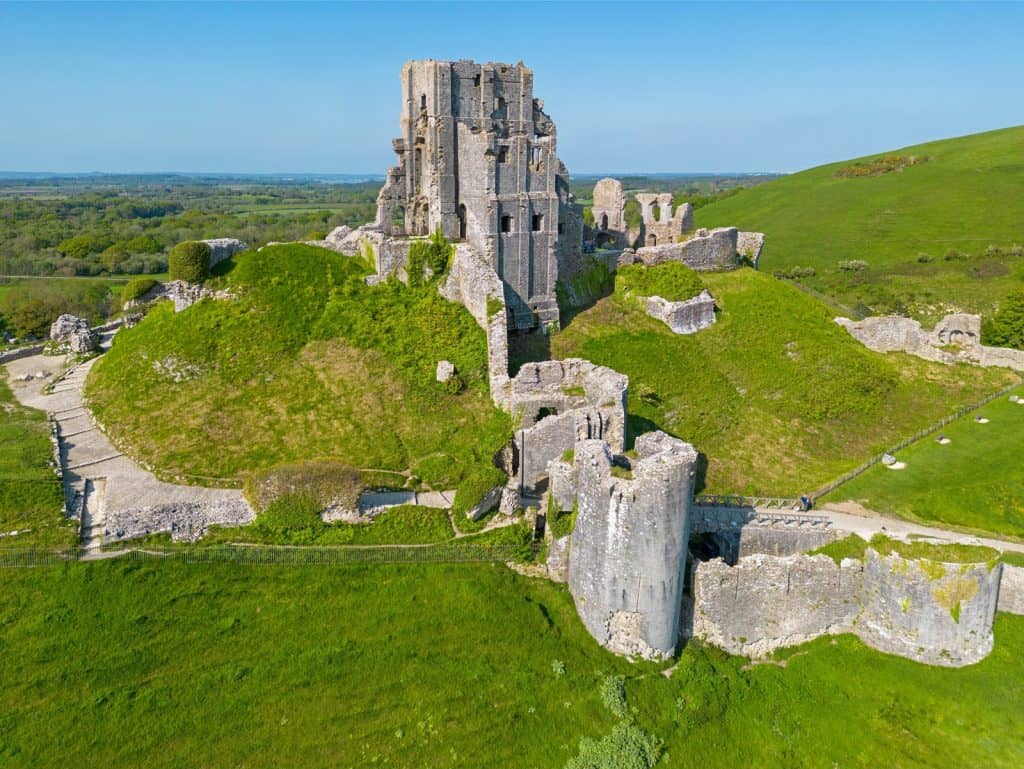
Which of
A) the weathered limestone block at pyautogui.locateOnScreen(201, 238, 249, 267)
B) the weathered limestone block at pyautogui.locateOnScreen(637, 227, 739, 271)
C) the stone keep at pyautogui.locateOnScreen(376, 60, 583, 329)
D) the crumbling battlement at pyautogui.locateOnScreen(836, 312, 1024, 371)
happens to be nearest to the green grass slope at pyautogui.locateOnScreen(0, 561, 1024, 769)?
the weathered limestone block at pyautogui.locateOnScreen(201, 238, 249, 267)

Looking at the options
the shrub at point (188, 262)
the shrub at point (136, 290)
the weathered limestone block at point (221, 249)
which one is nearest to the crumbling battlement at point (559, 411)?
the shrub at point (188, 262)

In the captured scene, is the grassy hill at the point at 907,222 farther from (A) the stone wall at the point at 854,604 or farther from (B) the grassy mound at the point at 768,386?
(A) the stone wall at the point at 854,604

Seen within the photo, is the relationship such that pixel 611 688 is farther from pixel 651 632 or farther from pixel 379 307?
pixel 379 307

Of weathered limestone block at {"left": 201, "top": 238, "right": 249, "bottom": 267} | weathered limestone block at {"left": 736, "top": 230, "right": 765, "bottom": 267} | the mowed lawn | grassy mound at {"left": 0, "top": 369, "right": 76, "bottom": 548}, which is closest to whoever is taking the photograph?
grassy mound at {"left": 0, "top": 369, "right": 76, "bottom": 548}

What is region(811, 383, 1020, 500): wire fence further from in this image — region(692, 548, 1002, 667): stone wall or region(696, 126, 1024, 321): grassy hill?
region(696, 126, 1024, 321): grassy hill

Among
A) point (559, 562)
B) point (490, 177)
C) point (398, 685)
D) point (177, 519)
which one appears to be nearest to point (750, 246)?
point (490, 177)

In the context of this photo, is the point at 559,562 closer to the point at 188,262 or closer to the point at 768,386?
the point at 768,386

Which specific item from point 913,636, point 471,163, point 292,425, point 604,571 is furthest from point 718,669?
point 471,163
